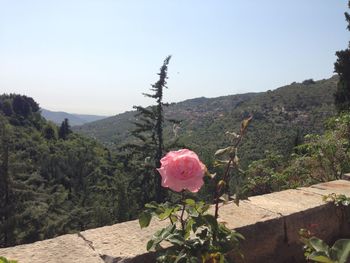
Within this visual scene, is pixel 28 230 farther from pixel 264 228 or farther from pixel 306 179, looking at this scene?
pixel 264 228

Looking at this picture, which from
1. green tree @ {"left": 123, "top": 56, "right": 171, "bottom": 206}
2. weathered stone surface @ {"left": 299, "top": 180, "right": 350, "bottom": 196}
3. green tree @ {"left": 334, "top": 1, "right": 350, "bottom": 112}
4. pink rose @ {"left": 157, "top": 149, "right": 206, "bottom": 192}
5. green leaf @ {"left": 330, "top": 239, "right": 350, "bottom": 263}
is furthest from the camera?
green tree @ {"left": 123, "top": 56, "right": 171, "bottom": 206}

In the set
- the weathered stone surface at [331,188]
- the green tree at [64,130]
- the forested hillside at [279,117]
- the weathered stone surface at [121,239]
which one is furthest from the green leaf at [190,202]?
the green tree at [64,130]

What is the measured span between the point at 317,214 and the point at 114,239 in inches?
57.9

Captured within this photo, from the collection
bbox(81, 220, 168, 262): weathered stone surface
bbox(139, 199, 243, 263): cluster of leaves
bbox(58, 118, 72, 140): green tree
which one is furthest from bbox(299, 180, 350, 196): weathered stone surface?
bbox(58, 118, 72, 140): green tree

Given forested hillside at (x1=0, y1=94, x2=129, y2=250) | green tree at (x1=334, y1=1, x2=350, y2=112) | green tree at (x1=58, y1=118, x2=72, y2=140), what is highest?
green tree at (x1=334, y1=1, x2=350, y2=112)

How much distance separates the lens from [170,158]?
5.40 ft

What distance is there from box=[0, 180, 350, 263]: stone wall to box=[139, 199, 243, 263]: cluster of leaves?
0.25m

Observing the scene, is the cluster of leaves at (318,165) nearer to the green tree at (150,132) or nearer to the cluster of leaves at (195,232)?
the cluster of leaves at (195,232)

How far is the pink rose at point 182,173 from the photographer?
1.60 metres

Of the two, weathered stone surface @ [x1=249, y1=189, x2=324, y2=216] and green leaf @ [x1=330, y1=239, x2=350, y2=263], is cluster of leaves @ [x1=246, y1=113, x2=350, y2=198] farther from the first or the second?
green leaf @ [x1=330, y1=239, x2=350, y2=263]

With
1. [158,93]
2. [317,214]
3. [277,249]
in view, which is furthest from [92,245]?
[158,93]

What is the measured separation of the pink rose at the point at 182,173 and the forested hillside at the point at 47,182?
74.9ft

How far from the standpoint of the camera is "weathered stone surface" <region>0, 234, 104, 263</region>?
1.80m

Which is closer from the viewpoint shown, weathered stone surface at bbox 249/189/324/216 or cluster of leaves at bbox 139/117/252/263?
cluster of leaves at bbox 139/117/252/263
